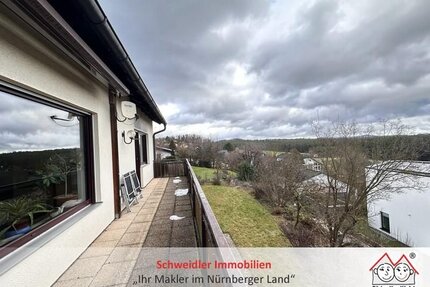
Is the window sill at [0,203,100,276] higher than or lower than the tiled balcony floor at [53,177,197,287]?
higher

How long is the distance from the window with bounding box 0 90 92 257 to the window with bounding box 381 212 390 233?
52.2ft

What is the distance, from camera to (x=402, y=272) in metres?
4.55

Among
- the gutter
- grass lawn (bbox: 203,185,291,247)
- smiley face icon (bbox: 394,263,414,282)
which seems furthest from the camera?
grass lawn (bbox: 203,185,291,247)

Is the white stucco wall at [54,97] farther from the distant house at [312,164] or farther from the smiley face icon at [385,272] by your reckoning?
the distant house at [312,164]

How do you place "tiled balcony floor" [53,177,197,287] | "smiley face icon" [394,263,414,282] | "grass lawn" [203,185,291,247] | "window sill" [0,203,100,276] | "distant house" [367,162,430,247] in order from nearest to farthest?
1. "window sill" [0,203,100,276]
2. "tiled balcony floor" [53,177,197,287]
3. "smiley face icon" [394,263,414,282]
4. "grass lawn" [203,185,291,247]
5. "distant house" [367,162,430,247]

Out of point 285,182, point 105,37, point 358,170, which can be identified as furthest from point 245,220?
point 105,37

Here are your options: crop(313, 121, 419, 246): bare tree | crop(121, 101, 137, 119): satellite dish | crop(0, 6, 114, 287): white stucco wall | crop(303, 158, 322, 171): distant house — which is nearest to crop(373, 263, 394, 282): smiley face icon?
crop(313, 121, 419, 246): bare tree

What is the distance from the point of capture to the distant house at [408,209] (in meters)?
10.3

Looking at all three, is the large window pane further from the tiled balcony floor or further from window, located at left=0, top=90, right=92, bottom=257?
the tiled balcony floor

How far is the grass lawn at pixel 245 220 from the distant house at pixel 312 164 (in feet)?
10.3

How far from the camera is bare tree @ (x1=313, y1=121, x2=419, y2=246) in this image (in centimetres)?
955

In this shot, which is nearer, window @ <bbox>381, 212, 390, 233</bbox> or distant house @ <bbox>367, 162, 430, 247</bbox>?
distant house @ <bbox>367, 162, 430, 247</bbox>

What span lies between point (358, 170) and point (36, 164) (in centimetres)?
1053

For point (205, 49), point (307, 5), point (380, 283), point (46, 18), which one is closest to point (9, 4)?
point (46, 18)
